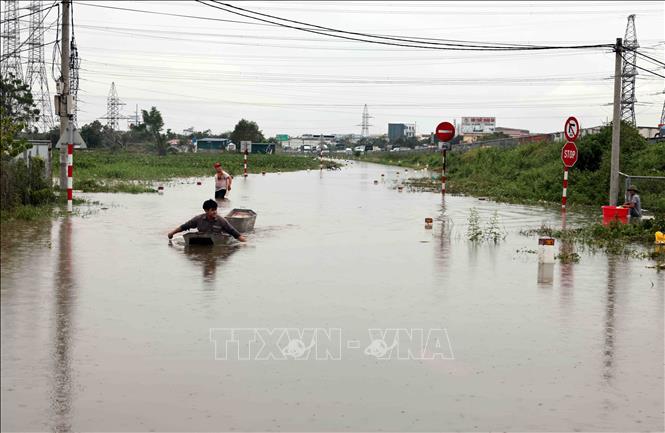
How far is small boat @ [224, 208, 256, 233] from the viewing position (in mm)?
19062

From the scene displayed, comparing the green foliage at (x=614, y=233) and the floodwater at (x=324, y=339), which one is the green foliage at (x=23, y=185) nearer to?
the floodwater at (x=324, y=339)

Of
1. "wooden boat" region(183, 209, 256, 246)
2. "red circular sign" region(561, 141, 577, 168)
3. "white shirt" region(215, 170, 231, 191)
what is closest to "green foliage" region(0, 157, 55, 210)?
"white shirt" region(215, 170, 231, 191)

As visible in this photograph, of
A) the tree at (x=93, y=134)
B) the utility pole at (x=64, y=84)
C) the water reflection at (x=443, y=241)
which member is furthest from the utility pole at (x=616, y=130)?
the tree at (x=93, y=134)

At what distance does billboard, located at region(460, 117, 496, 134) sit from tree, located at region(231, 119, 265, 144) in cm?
5100

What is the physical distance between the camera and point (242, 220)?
63.3ft

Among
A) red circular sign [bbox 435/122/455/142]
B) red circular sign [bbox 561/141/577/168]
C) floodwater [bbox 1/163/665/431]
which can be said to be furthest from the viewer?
red circular sign [bbox 435/122/455/142]

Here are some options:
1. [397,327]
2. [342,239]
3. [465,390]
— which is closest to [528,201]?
[342,239]

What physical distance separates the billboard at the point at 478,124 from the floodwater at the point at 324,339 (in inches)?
6877

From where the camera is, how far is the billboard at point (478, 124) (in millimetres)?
189625

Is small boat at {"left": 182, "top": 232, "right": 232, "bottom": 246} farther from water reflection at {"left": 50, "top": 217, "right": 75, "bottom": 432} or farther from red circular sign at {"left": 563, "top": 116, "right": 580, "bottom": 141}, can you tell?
red circular sign at {"left": 563, "top": 116, "right": 580, "bottom": 141}

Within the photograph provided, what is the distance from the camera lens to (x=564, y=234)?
20.5 metres

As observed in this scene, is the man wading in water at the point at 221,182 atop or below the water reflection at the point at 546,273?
atop

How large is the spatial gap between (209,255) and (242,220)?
3.55 meters

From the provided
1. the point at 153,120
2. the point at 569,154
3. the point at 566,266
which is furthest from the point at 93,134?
the point at 566,266
